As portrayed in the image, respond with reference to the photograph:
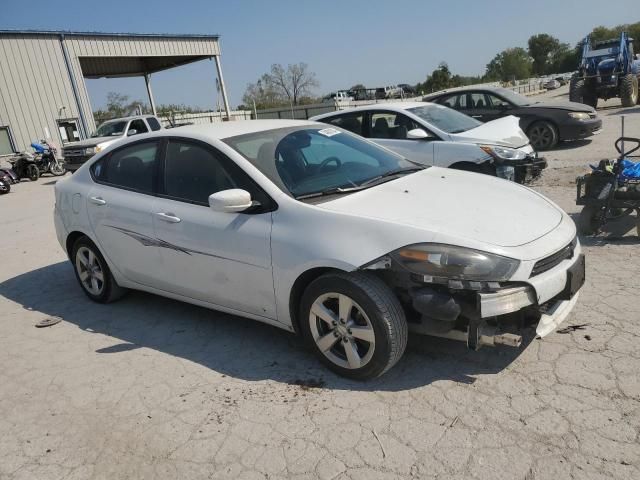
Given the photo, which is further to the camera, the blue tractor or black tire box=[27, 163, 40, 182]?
the blue tractor

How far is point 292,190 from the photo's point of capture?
3422 mm

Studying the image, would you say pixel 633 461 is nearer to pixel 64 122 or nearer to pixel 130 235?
pixel 130 235

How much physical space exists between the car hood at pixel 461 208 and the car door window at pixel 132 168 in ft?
5.71

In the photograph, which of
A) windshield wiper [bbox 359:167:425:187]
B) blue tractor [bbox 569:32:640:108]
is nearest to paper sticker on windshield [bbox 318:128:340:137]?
windshield wiper [bbox 359:167:425:187]

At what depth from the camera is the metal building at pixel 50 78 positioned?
19.4 m

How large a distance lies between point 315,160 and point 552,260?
1.81 metres

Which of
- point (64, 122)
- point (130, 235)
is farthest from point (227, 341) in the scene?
point (64, 122)

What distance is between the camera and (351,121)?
27.3 feet

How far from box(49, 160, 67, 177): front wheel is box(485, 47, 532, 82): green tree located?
209ft

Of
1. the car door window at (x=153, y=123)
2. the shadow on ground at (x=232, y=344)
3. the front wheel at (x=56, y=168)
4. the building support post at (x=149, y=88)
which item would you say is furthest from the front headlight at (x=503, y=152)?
the building support post at (x=149, y=88)

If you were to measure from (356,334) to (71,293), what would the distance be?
3.74 meters

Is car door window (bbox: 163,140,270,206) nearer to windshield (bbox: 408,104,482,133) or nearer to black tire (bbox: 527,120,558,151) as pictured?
windshield (bbox: 408,104,482,133)

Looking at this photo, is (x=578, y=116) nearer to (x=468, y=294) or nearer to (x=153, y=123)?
(x=468, y=294)

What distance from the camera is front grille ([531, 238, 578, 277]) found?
2.86 meters
